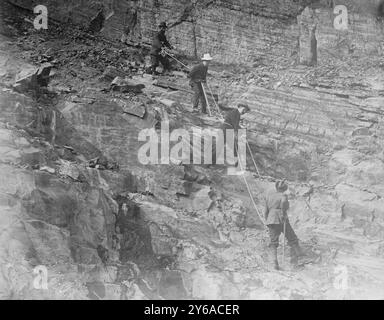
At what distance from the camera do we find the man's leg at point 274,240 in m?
11.4

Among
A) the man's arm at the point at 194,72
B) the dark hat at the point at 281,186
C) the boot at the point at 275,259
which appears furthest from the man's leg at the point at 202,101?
the boot at the point at 275,259

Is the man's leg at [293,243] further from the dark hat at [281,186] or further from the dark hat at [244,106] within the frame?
the dark hat at [244,106]

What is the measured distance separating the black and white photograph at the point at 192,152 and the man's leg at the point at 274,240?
28 mm

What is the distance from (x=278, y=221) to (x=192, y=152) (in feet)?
7.51

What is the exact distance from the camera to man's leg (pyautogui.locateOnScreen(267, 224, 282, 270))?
11.4 meters

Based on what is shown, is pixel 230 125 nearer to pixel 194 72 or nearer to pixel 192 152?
pixel 192 152

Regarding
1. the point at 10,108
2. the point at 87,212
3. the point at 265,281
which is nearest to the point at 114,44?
the point at 10,108

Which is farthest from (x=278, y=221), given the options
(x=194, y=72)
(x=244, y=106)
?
(x=194, y=72)

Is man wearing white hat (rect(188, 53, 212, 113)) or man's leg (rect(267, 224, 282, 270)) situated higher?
man wearing white hat (rect(188, 53, 212, 113))

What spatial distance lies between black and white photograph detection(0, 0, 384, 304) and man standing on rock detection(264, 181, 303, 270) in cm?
3

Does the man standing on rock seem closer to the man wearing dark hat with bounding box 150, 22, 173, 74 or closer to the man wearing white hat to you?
the man wearing white hat

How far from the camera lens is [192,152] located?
1244 centimetres

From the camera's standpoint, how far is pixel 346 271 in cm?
1144

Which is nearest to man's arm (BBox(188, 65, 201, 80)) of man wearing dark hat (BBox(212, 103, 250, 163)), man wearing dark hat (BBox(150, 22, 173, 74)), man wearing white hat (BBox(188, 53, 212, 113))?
man wearing white hat (BBox(188, 53, 212, 113))
